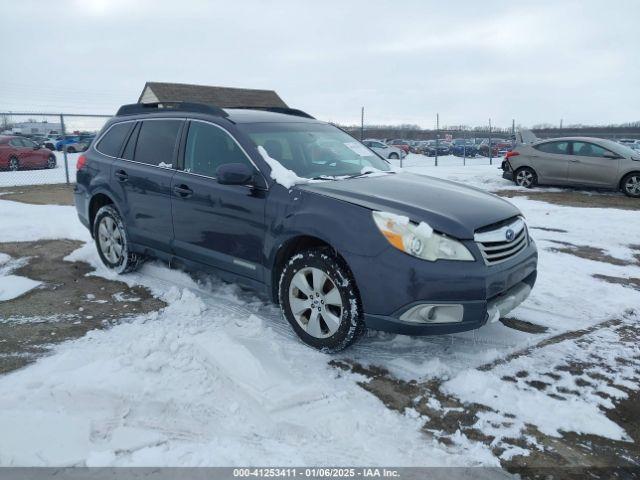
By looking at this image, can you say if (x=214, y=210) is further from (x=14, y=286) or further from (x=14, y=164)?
(x=14, y=164)

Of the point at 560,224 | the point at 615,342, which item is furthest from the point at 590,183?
the point at 615,342

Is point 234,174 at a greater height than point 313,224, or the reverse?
point 234,174

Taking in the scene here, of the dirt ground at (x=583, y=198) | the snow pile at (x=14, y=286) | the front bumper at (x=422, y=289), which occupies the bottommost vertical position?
the snow pile at (x=14, y=286)

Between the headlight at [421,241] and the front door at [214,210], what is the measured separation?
1.11 m

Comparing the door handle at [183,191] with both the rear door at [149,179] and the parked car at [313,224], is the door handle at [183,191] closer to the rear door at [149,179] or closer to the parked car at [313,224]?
the parked car at [313,224]

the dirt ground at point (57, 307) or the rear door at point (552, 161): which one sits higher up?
the rear door at point (552, 161)

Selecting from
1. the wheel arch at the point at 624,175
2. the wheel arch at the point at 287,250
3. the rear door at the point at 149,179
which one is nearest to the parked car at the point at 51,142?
the rear door at the point at 149,179

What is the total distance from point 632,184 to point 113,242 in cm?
1218

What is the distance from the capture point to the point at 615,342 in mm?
4039

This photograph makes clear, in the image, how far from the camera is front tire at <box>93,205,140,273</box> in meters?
5.43

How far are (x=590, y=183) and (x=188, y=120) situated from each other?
11617mm

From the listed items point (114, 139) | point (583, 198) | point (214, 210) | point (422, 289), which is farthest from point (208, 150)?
point (583, 198)

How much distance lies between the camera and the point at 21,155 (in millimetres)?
18578

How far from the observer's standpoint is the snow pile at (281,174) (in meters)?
3.93
